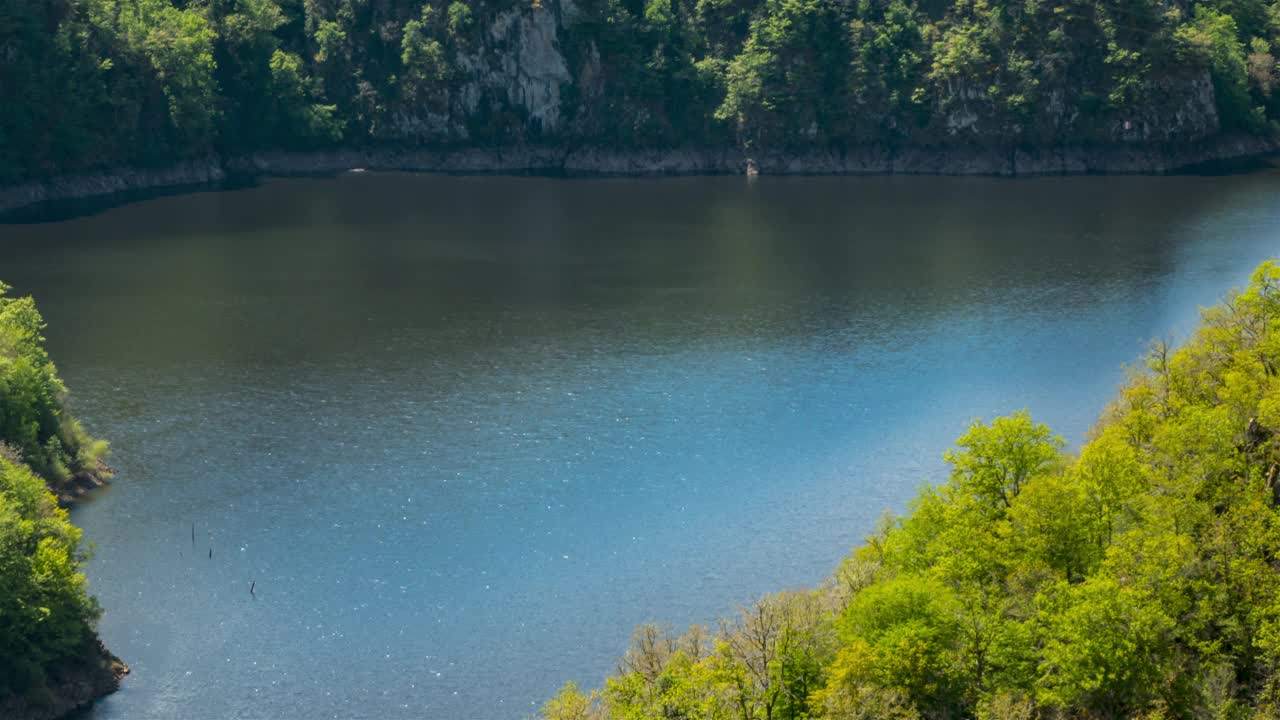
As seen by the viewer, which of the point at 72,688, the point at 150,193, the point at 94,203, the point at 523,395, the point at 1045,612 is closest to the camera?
the point at 1045,612

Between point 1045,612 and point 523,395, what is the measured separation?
168 feet

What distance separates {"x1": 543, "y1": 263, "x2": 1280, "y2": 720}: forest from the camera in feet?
175

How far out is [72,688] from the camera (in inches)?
2566

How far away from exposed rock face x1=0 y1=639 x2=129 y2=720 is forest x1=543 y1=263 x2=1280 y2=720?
20133 millimetres

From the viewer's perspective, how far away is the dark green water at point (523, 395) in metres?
71.9

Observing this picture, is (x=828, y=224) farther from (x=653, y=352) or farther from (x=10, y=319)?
(x=10, y=319)

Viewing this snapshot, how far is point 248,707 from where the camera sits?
65.0 m

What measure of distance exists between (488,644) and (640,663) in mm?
13387

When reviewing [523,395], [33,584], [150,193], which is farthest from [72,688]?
[150,193]

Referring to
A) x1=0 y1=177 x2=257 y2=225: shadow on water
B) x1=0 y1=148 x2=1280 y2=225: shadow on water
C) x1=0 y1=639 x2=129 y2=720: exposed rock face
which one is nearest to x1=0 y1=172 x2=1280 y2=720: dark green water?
x1=0 y1=639 x2=129 y2=720: exposed rock face

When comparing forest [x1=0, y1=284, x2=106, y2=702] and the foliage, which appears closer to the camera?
forest [x1=0, y1=284, x2=106, y2=702]

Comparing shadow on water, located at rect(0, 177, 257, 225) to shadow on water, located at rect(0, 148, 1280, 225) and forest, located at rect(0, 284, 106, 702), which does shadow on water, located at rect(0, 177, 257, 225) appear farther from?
forest, located at rect(0, 284, 106, 702)

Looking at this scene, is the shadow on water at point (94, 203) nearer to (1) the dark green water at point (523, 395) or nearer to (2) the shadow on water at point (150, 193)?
(2) the shadow on water at point (150, 193)

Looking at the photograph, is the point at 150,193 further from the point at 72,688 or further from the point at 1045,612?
the point at 1045,612
